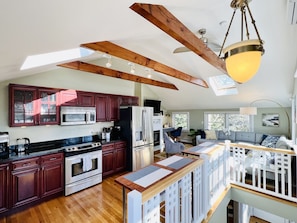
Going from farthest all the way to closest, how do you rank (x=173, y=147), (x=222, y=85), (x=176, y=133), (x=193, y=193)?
1. (x=176, y=133)
2. (x=222, y=85)
3. (x=173, y=147)
4. (x=193, y=193)

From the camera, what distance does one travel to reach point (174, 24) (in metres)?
1.82

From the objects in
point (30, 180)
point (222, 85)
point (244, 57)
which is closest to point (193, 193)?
point (244, 57)

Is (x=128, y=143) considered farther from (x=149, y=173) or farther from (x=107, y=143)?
(x=149, y=173)

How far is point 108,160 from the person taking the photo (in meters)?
4.07

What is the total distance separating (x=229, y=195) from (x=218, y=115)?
4610 mm

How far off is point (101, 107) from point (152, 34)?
2.64m

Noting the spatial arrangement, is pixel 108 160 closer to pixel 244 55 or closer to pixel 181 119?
pixel 244 55

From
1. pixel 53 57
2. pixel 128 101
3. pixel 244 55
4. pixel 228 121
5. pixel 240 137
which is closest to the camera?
pixel 244 55

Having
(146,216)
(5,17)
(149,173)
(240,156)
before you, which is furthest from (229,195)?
(5,17)

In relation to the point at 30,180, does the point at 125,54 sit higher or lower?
higher

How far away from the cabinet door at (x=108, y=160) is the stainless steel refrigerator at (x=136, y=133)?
51cm

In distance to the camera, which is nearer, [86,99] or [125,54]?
[125,54]

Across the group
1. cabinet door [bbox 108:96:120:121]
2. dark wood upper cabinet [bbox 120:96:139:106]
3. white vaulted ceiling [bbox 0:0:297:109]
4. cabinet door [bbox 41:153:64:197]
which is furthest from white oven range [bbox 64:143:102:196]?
white vaulted ceiling [bbox 0:0:297:109]

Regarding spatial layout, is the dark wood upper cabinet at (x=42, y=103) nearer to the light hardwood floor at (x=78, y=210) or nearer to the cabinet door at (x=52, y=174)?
the cabinet door at (x=52, y=174)
